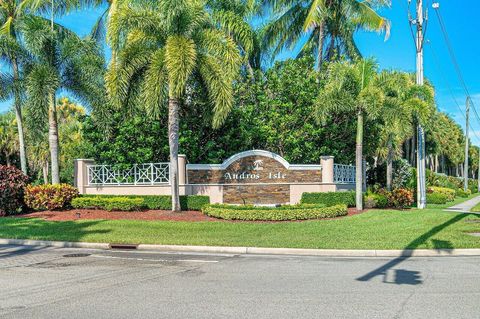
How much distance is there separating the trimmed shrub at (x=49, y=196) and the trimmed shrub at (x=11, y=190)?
1.27 ft

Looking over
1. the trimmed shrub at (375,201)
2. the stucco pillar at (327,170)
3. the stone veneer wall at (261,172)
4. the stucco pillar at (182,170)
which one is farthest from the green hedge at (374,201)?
the stucco pillar at (182,170)

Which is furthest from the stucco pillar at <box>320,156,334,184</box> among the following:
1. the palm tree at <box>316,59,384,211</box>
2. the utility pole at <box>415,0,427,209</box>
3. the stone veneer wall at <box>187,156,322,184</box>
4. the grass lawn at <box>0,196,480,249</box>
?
the utility pole at <box>415,0,427,209</box>

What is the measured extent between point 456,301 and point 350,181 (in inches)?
728

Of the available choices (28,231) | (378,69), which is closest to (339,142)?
(378,69)

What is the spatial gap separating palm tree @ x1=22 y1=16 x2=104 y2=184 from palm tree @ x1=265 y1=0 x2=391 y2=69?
12.4m

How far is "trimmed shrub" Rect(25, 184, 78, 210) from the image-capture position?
20531 millimetres

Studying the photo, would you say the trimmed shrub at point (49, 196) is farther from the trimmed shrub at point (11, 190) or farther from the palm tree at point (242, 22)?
the palm tree at point (242, 22)

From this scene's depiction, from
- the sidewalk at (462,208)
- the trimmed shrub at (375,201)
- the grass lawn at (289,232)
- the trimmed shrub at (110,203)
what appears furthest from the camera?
the sidewalk at (462,208)

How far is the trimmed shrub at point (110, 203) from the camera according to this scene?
65.1 ft

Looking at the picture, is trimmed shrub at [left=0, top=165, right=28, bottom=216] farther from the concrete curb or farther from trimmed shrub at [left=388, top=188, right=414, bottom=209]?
trimmed shrub at [left=388, top=188, right=414, bottom=209]

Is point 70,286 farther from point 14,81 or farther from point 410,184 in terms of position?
point 410,184

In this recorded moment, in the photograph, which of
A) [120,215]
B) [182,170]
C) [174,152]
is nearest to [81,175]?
[120,215]

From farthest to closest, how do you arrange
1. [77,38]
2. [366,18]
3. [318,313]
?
1. [366,18]
2. [77,38]
3. [318,313]

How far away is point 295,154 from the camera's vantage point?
2427 cm
